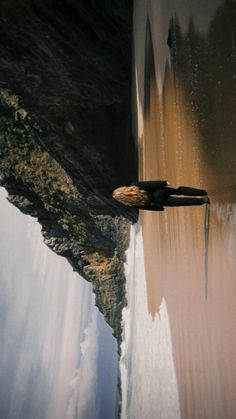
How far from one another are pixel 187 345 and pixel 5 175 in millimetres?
6808

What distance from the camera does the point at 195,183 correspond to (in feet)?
10.9

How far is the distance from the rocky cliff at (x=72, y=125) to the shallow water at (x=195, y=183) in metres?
1.10

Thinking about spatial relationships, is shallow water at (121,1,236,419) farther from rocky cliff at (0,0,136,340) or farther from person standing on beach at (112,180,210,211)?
rocky cliff at (0,0,136,340)

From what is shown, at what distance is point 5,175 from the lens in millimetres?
9414

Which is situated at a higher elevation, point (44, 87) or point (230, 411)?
point (44, 87)

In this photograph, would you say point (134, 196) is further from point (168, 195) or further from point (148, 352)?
point (148, 352)

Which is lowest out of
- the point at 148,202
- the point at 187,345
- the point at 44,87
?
the point at 187,345

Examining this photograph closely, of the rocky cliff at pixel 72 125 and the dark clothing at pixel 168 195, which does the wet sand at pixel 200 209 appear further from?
the rocky cliff at pixel 72 125

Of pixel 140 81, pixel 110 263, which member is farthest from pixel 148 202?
pixel 110 263

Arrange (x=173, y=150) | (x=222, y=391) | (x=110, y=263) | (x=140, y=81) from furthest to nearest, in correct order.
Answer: (x=110, y=263), (x=140, y=81), (x=173, y=150), (x=222, y=391)

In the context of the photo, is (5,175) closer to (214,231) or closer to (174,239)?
(174,239)

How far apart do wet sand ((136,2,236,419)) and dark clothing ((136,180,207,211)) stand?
0.35 ft

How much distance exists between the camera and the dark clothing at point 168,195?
302 centimetres

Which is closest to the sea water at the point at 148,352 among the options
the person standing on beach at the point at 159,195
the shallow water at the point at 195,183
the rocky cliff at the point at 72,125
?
the shallow water at the point at 195,183
